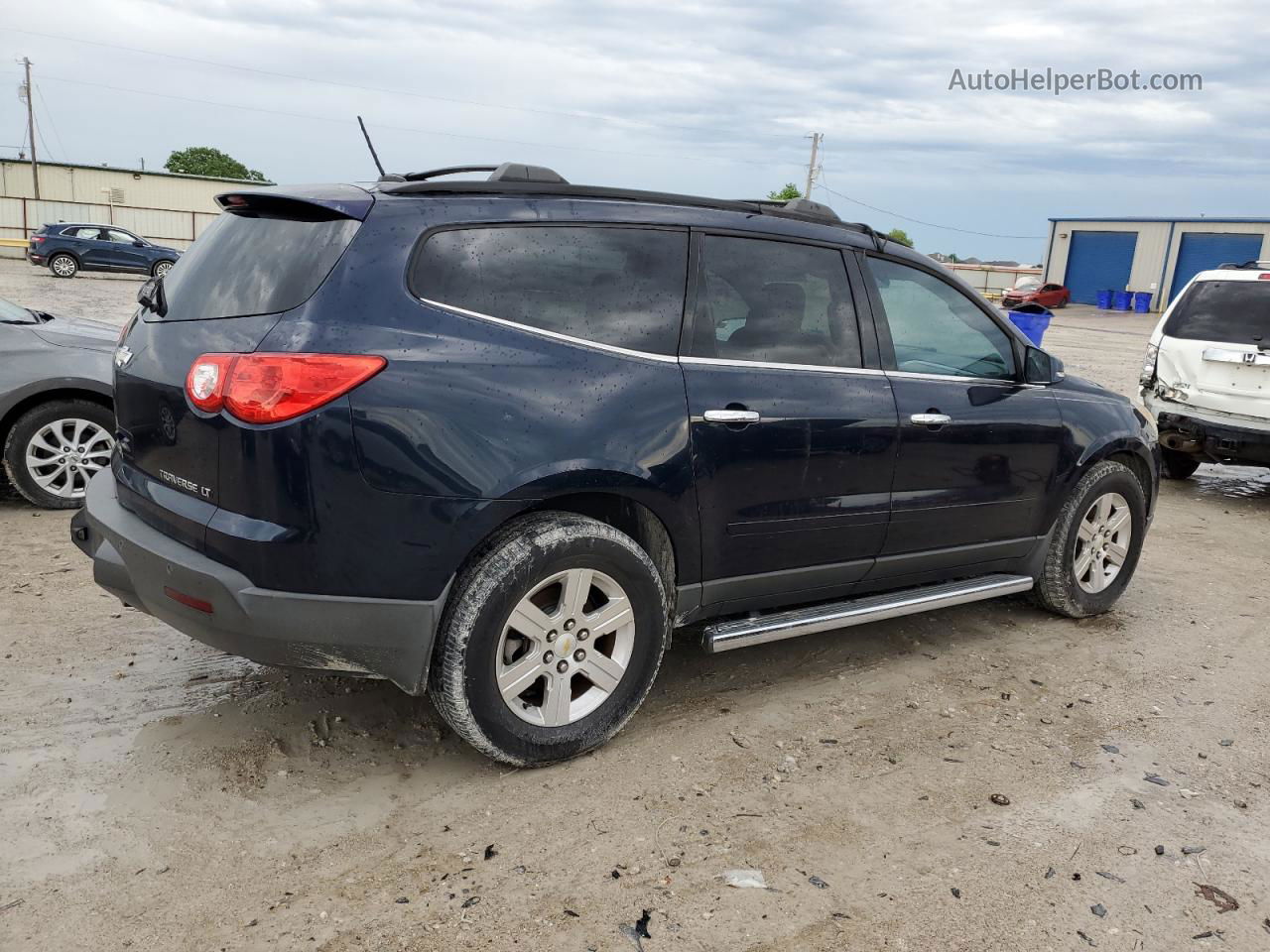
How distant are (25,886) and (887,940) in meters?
2.21

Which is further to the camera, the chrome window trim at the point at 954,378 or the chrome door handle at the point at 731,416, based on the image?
the chrome window trim at the point at 954,378

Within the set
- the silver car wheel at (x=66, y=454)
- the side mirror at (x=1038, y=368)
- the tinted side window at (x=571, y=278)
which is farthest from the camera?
the silver car wheel at (x=66, y=454)

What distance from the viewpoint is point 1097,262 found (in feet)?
161

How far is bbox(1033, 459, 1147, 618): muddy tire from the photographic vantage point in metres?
4.96

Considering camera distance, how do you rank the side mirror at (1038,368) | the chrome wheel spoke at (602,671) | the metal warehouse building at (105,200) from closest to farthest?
the chrome wheel spoke at (602,671), the side mirror at (1038,368), the metal warehouse building at (105,200)

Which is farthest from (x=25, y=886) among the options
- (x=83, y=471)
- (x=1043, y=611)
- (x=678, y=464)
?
(x=1043, y=611)

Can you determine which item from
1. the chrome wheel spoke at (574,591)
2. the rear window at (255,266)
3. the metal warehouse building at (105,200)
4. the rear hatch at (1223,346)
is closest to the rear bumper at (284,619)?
the chrome wheel spoke at (574,591)

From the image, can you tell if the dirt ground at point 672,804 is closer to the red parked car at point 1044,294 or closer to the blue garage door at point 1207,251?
the red parked car at point 1044,294

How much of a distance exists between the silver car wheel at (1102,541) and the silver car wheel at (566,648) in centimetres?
268

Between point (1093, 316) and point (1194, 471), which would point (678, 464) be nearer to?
point (1194, 471)

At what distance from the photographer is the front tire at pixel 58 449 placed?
5.99 m

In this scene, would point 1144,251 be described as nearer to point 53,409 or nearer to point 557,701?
point 53,409

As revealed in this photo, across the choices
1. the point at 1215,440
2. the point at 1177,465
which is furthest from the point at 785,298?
the point at 1177,465

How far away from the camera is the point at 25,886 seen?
2.70 m
